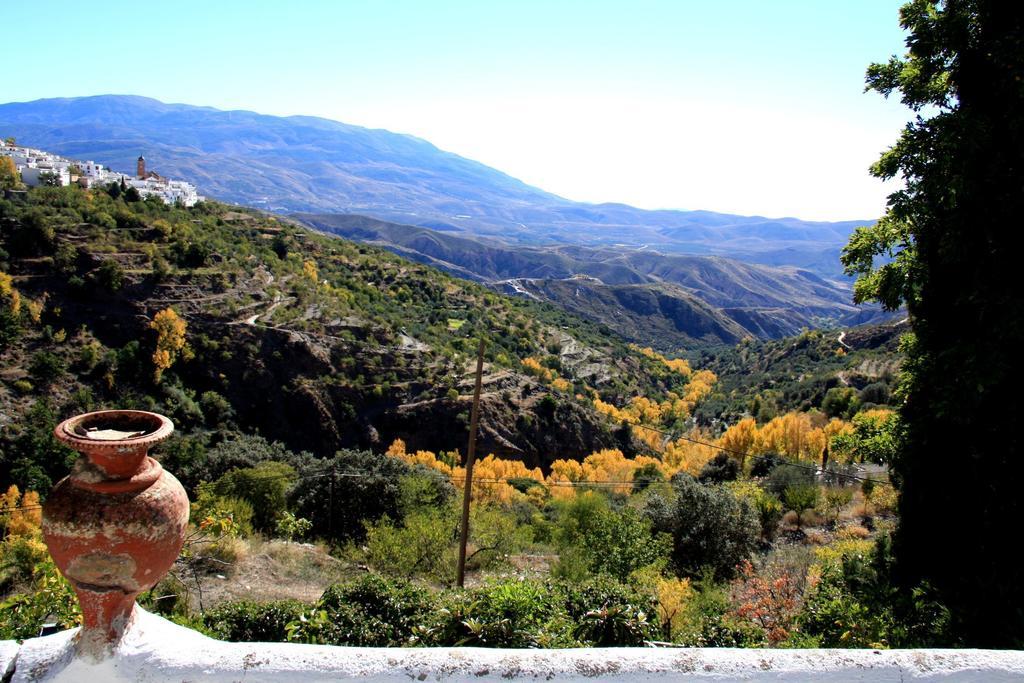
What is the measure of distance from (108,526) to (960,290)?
1012 cm

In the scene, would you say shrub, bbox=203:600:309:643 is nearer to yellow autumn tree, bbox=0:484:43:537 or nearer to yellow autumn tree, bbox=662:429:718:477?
yellow autumn tree, bbox=0:484:43:537

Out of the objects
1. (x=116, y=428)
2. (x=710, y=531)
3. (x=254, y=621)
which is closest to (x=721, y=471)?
(x=710, y=531)

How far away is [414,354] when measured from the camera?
42.3 metres

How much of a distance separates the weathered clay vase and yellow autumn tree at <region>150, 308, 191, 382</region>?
3266 centimetres

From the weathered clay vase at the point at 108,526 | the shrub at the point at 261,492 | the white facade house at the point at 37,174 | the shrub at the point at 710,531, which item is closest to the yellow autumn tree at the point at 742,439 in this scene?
the shrub at the point at 710,531

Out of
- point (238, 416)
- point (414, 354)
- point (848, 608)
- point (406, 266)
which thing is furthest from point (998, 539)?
point (406, 266)

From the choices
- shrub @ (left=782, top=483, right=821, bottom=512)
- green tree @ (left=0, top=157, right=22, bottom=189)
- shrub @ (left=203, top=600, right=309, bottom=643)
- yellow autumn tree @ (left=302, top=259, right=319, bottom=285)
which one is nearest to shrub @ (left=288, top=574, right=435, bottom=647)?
shrub @ (left=203, top=600, right=309, bottom=643)

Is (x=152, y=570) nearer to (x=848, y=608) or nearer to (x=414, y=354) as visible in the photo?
(x=848, y=608)

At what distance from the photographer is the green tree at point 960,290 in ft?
25.0

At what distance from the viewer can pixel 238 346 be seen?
35.9m

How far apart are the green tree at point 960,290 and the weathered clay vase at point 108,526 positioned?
7989 millimetres

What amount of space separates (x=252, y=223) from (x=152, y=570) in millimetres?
58767

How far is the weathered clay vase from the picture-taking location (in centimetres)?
318

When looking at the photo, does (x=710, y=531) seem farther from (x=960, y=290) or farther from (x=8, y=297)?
(x=8, y=297)
